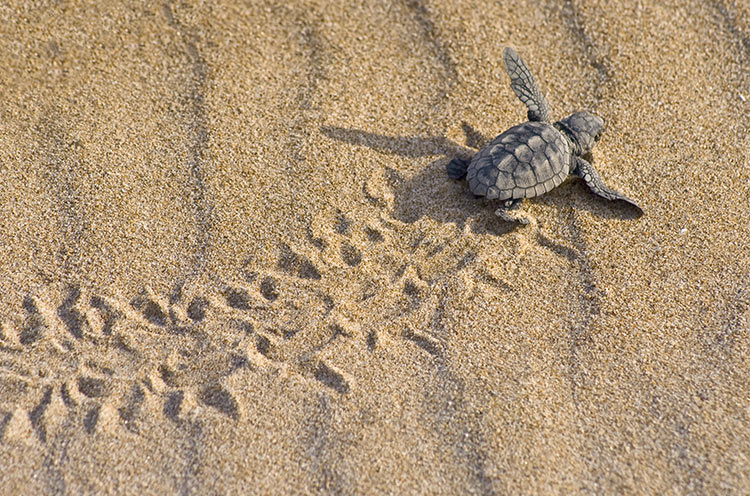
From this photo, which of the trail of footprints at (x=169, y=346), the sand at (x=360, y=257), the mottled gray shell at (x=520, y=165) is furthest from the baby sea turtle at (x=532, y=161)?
the trail of footprints at (x=169, y=346)

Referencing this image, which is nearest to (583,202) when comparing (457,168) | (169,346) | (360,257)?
(457,168)

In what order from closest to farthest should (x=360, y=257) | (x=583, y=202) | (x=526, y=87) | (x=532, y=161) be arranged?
1. (x=360, y=257)
2. (x=532, y=161)
3. (x=583, y=202)
4. (x=526, y=87)

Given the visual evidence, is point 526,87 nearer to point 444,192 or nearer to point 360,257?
point 444,192

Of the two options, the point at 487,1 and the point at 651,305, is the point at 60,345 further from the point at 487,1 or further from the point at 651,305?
the point at 487,1

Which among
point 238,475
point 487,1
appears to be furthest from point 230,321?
point 487,1

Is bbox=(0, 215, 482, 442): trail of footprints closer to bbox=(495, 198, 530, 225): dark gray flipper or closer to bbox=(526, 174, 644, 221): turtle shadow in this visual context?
bbox=(495, 198, 530, 225): dark gray flipper

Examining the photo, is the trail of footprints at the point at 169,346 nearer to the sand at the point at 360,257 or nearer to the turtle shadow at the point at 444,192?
the sand at the point at 360,257
